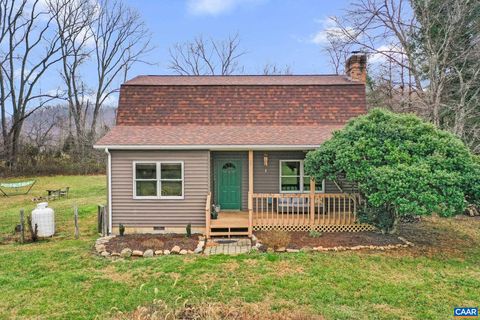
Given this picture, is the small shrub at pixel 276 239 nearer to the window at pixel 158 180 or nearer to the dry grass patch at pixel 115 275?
the window at pixel 158 180

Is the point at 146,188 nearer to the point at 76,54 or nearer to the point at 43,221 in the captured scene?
the point at 43,221

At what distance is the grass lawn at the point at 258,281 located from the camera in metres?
5.48

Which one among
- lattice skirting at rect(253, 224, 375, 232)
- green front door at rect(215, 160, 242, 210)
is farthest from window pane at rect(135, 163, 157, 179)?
lattice skirting at rect(253, 224, 375, 232)

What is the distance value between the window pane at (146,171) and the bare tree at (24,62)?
2403cm

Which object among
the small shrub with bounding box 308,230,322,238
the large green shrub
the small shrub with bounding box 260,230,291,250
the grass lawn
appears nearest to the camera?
the grass lawn

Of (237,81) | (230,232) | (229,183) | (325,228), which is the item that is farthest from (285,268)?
(237,81)

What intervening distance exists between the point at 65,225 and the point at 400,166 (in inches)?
454

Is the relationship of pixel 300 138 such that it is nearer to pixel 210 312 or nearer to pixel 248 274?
pixel 248 274

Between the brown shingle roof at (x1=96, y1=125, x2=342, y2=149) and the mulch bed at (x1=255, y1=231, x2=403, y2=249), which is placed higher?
the brown shingle roof at (x1=96, y1=125, x2=342, y2=149)

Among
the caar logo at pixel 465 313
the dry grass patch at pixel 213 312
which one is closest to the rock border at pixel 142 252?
the dry grass patch at pixel 213 312

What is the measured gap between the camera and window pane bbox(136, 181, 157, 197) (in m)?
10.2

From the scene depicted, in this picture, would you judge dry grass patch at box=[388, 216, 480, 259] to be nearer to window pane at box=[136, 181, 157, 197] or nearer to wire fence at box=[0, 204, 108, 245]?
window pane at box=[136, 181, 157, 197]

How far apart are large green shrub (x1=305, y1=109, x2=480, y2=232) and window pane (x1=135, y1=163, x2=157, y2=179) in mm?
4817

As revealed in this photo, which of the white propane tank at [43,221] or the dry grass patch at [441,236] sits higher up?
the white propane tank at [43,221]
